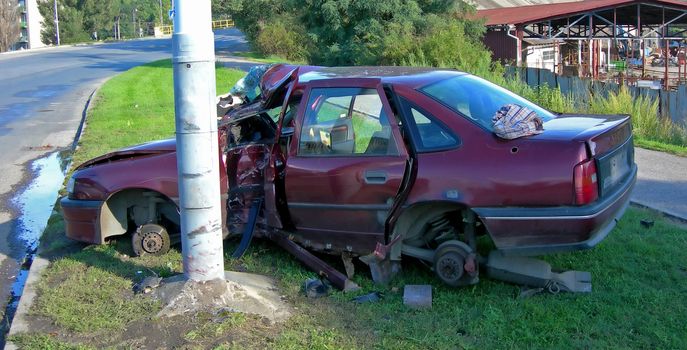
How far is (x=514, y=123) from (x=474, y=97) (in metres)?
0.80

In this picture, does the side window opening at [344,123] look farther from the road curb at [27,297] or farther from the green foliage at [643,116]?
the green foliage at [643,116]

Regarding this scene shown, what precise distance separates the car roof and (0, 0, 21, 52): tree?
258 feet

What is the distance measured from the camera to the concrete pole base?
15.9 feet

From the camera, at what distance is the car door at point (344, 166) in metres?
5.21

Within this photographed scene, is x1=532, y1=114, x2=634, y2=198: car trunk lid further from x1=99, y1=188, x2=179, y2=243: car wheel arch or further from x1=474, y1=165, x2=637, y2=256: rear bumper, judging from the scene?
x1=99, y1=188, x2=179, y2=243: car wheel arch

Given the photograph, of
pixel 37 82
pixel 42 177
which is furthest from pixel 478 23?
pixel 42 177

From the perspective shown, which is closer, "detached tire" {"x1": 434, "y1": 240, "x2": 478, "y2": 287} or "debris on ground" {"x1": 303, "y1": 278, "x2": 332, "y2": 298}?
"detached tire" {"x1": 434, "y1": 240, "x2": 478, "y2": 287}

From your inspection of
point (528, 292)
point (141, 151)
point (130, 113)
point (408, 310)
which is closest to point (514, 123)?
point (528, 292)

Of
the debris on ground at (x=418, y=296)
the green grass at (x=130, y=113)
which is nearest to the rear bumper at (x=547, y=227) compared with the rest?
the debris on ground at (x=418, y=296)

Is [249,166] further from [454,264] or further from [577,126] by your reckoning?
[577,126]

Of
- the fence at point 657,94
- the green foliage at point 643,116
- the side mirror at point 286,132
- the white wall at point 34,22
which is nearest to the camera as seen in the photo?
the side mirror at point 286,132

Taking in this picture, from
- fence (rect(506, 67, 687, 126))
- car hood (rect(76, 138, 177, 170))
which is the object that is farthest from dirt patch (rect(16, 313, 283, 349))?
fence (rect(506, 67, 687, 126))

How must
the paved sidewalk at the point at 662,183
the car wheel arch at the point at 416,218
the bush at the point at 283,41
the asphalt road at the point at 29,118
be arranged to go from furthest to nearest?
the bush at the point at 283,41, the asphalt road at the point at 29,118, the paved sidewalk at the point at 662,183, the car wheel arch at the point at 416,218

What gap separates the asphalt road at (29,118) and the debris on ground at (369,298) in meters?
2.77
